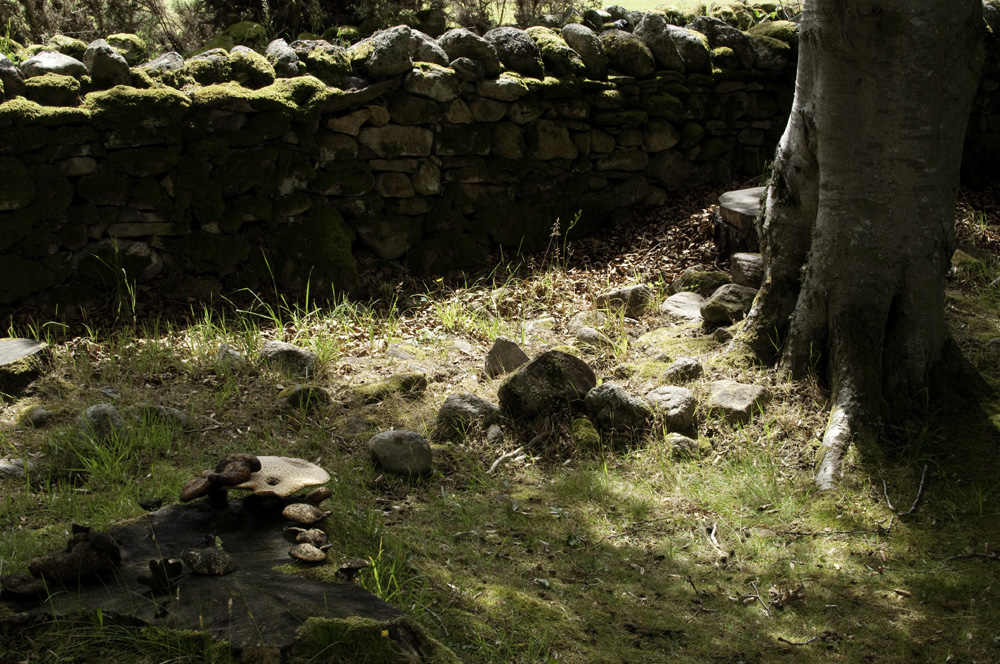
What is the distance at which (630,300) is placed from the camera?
5391mm

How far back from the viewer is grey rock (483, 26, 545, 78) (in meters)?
6.41

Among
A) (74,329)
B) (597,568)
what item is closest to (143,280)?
(74,329)

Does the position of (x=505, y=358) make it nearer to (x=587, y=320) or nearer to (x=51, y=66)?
(x=587, y=320)

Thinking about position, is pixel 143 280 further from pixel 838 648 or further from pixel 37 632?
pixel 838 648

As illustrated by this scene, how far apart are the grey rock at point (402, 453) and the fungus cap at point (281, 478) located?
2.69 ft

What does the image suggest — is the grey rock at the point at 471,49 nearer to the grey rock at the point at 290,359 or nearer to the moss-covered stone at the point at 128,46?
the moss-covered stone at the point at 128,46

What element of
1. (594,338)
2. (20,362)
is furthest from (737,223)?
(20,362)

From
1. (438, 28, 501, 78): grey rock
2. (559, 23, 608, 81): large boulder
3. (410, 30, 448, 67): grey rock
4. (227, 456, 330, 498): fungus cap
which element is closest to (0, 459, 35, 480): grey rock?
A: (227, 456, 330, 498): fungus cap

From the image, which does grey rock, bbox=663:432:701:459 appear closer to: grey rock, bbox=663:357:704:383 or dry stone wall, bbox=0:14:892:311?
grey rock, bbox=663:357:704:383

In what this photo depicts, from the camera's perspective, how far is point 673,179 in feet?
23.5

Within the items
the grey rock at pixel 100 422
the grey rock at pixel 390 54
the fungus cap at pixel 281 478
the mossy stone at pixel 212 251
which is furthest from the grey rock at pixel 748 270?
the grey rock at pixel 100 422

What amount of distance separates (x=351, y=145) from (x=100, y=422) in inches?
121

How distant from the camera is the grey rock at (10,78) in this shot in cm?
493

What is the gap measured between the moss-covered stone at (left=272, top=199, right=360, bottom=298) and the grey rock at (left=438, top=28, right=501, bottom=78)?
1671 mm
